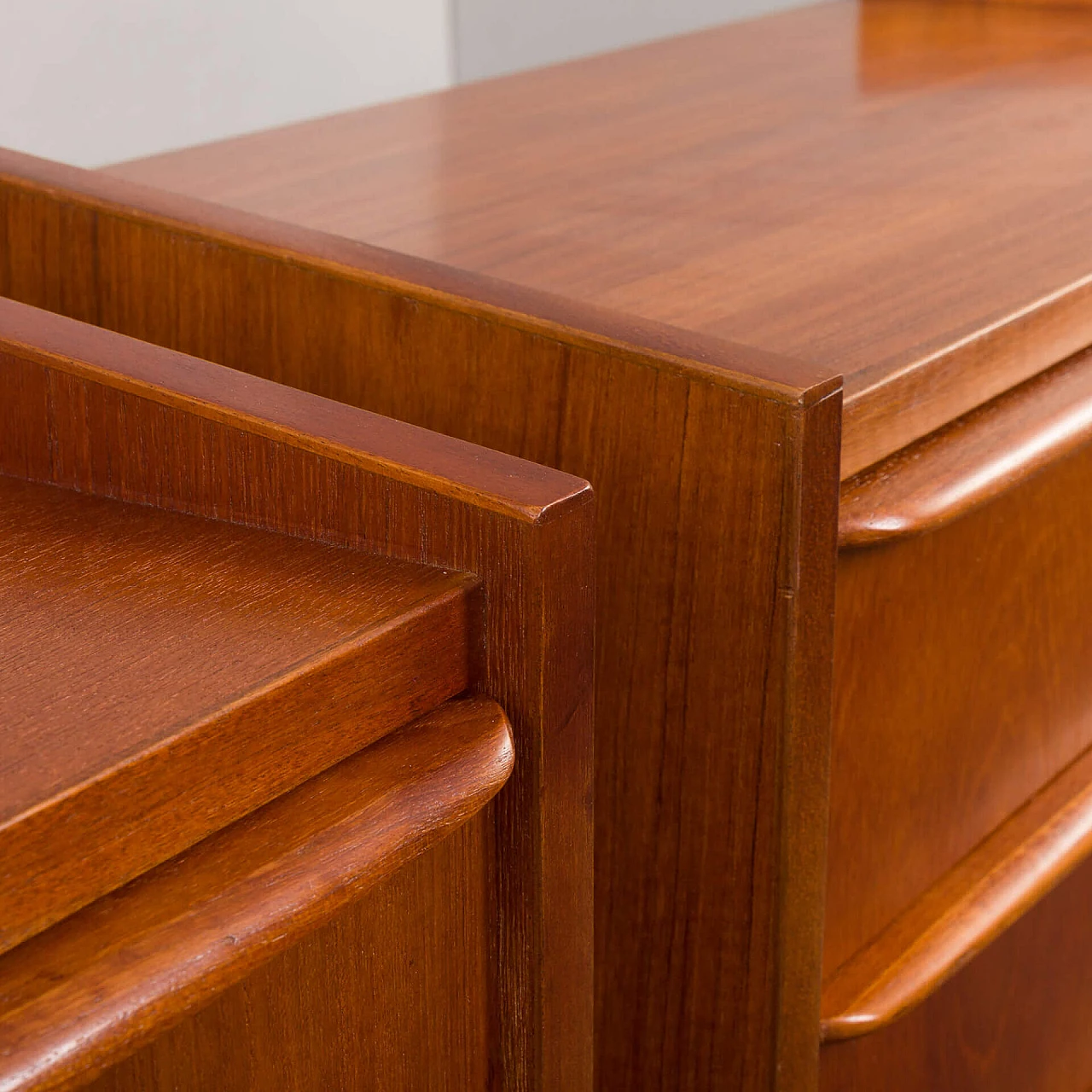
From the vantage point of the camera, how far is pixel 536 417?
0.42 m

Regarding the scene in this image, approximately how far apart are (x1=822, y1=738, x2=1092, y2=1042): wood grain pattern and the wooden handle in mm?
149

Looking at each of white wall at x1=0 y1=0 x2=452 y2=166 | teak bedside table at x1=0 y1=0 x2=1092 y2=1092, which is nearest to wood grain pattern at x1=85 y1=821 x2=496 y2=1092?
teak bedside table at x1=0 y1=0 x2=1092 y2=1092

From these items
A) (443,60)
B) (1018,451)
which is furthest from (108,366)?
(443,60)

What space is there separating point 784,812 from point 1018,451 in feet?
0.45

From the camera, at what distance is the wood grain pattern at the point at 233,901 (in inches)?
9.4

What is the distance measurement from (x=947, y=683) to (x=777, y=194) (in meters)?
0.20

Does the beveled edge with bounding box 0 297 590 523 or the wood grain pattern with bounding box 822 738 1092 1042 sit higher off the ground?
the beveled edge with bounding box 0 297 590 523

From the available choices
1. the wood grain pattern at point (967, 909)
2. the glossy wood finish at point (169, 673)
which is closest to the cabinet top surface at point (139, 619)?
the glossy wood finish at point (169, 673)

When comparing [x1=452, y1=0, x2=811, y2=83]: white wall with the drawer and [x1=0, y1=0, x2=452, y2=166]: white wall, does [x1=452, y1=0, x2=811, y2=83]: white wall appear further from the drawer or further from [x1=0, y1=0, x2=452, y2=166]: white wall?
the drawer

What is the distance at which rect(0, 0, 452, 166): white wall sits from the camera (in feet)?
3.64

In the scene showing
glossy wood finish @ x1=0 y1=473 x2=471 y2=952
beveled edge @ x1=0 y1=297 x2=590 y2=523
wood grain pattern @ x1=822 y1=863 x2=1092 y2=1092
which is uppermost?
beveled edge @ x1=0 y1=297 x2=590 y2=523

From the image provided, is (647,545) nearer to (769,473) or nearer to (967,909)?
(769,473)

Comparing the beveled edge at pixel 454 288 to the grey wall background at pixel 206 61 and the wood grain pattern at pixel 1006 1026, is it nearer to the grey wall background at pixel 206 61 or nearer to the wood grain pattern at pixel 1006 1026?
the wood grain pattern at pixel 1006 1026

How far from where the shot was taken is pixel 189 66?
1.27m
